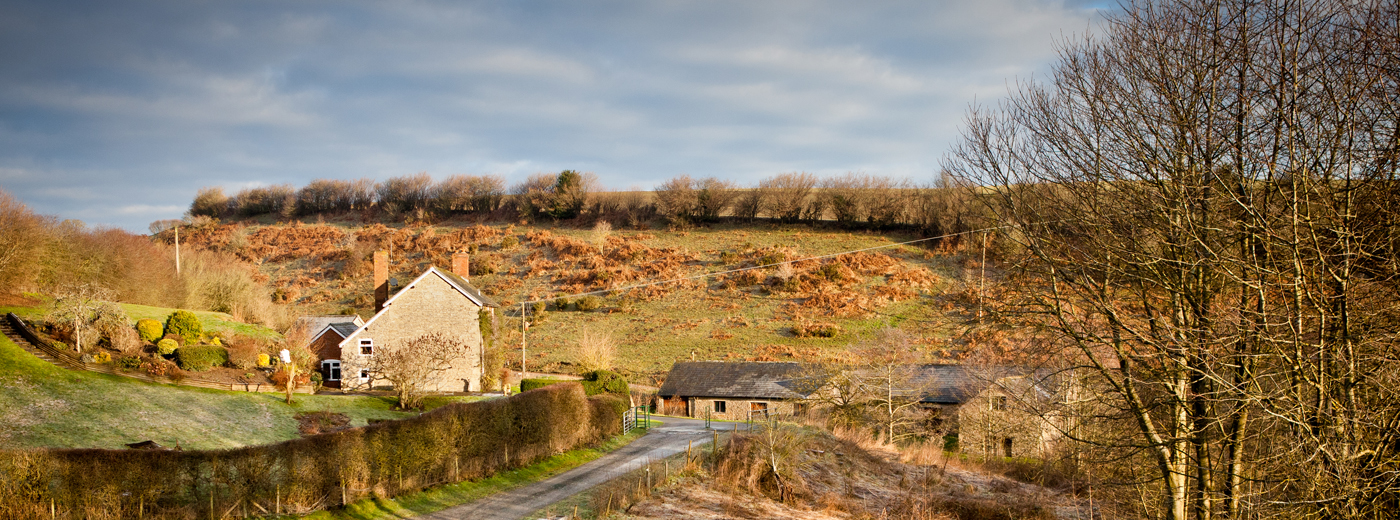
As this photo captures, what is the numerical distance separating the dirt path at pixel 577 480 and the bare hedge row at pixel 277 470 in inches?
60.0

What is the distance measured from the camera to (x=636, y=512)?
53.4 feet

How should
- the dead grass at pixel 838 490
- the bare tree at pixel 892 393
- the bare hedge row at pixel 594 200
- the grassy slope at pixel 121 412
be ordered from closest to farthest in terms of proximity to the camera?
the dead grass at pixel 838 490, the grassy slope at pixel 121 412, the bare tree at pixel 892 393, the bare hedge row at pixel 594 200

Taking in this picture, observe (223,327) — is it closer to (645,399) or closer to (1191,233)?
(645,399)

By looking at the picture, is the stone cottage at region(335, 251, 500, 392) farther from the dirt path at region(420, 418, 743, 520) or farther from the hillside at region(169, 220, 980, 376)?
the dirt path at region(420, 418, 743, 520)

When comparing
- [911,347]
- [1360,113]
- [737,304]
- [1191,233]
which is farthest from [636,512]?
[737,304]

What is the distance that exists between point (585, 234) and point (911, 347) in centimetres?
4023

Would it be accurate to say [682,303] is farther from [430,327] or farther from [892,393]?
[892,393]

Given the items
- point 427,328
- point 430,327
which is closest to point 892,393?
point 430,327

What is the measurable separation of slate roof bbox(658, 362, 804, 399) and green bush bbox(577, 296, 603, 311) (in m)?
16.3

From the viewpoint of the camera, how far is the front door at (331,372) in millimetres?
37781

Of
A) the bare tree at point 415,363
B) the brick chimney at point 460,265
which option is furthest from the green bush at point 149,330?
the brick chimney at point 460,265

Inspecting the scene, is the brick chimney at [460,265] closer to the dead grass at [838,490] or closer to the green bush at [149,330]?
the green bush at [149,330]

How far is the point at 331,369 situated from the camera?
3803 centimetres

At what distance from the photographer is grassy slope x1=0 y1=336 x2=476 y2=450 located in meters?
20.1
